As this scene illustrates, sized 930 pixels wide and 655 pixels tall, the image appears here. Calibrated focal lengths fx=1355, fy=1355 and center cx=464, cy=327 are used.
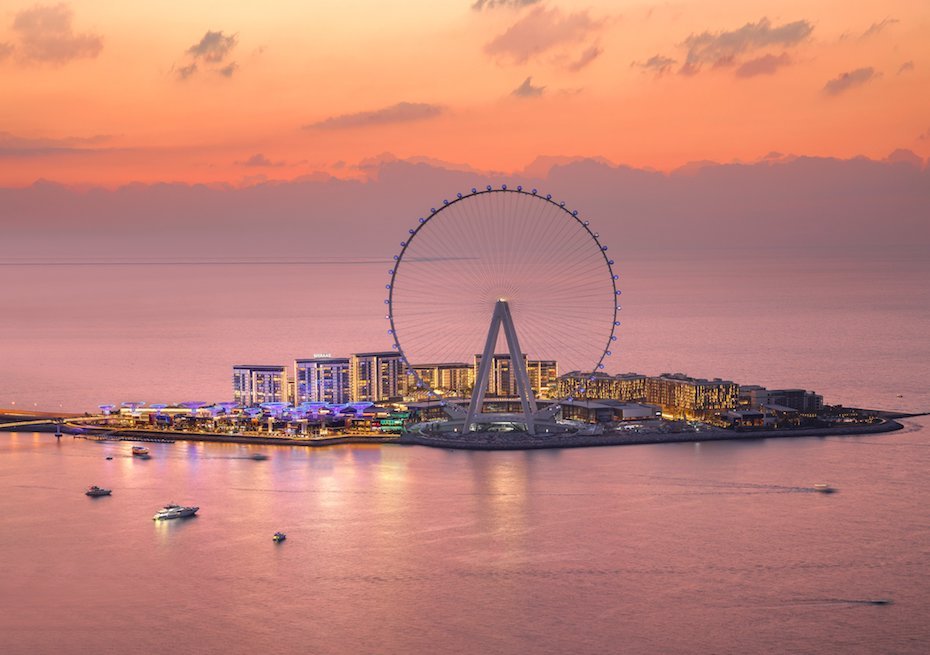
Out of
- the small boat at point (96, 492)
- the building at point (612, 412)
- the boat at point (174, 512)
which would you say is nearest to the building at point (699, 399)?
the building at point (612, 412)

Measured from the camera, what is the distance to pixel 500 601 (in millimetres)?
12961

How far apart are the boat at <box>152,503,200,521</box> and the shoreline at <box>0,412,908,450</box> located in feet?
16.9

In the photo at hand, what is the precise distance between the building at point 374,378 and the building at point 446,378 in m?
0.41

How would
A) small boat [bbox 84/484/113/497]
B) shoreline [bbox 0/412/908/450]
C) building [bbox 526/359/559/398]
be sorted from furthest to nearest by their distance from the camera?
building [bbox 526/359/559/398] < shoreline [bbox 0/412/908/450] < small boat [bbox 84/484/113/497]

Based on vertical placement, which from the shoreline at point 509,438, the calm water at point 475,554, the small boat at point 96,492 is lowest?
the calm water at point 475,554

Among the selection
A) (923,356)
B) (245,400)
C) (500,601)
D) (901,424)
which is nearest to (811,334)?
(923,356)

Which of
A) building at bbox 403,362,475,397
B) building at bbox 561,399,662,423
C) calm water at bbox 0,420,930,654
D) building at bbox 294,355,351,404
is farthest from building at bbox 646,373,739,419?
building at bbox 294,355,351,404

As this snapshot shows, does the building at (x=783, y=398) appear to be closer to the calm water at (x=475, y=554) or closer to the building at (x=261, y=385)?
the calm water at (x=475, y=554)

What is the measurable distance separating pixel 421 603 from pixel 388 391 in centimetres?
1236

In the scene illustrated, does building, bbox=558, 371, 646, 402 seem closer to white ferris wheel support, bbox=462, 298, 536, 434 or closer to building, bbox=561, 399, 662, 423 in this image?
building, bbox=561, 399, 662, 423

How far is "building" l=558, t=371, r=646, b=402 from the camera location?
2469 centimetres

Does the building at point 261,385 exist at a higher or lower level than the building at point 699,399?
higher

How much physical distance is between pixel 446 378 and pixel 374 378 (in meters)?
1.62

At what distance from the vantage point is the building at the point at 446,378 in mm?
25736
